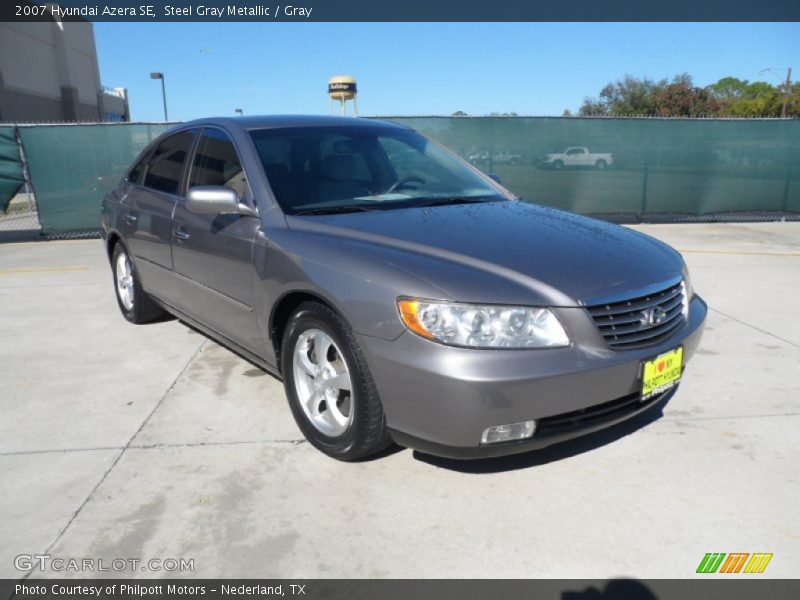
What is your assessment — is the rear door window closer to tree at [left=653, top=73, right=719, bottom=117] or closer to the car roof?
the car roof

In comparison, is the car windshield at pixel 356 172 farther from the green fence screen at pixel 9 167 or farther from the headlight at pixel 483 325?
the green fence screen at pixel 9 167

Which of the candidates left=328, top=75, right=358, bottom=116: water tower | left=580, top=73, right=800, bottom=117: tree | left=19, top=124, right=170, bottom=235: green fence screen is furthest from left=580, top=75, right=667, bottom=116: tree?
left=19, top=124, right=170, bottom=235: green fence screen

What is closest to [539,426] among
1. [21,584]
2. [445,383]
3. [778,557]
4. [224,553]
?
[445,383]

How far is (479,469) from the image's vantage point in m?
2.82

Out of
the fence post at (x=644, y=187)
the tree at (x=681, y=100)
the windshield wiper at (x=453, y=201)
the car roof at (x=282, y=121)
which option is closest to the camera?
the windshield wiper at (x=453, y=201)

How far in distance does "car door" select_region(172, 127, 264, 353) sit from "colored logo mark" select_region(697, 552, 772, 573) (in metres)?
2.27

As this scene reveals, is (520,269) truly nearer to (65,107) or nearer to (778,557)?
(778,557)

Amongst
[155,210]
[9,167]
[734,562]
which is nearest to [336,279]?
[734,562]

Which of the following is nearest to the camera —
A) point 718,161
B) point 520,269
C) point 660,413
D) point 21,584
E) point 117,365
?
point 21,584

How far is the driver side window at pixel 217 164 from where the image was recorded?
11.2ft

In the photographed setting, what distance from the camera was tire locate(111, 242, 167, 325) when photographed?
200 inches

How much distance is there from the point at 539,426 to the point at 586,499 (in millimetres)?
492

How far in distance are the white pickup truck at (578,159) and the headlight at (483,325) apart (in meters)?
9.16

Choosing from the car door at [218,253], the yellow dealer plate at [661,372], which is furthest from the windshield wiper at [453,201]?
the yellow dealer plate at [661,372]
